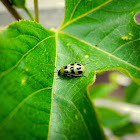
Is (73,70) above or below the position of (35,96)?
above

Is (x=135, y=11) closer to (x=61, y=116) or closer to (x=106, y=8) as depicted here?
(x=106, y=8)

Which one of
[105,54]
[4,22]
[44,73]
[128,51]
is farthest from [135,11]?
[4,22]

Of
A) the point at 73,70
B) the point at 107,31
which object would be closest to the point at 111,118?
the point at 73,70

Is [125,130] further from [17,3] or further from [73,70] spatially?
[17,3]

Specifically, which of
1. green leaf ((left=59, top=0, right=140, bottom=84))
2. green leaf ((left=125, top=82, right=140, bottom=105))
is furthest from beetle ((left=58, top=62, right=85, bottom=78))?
green leaf ((left=125, top=82, right=140, bottom=105))

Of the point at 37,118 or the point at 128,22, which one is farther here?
the point at 128,22

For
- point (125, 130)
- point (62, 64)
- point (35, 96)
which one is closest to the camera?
point (35, 96)
